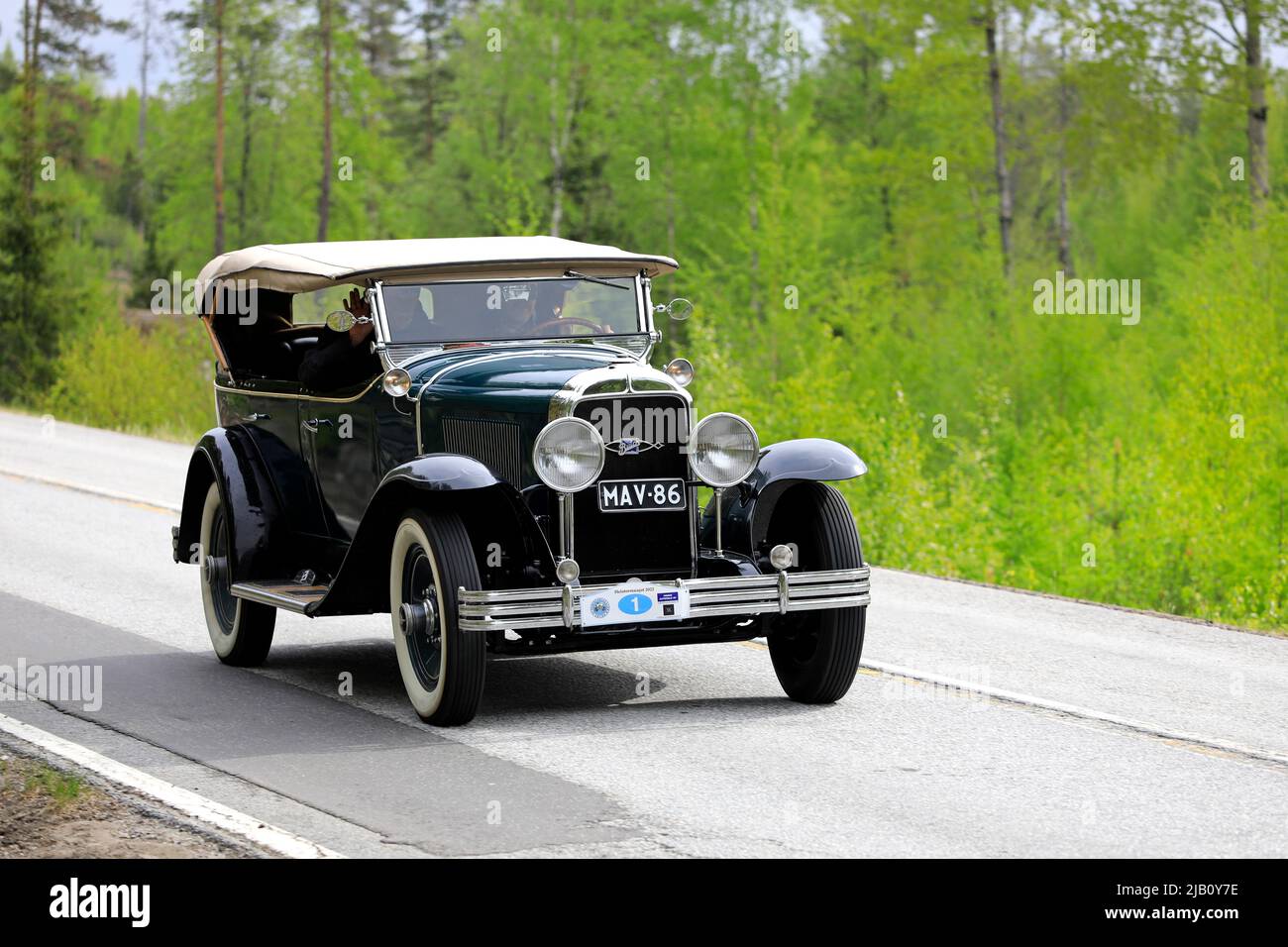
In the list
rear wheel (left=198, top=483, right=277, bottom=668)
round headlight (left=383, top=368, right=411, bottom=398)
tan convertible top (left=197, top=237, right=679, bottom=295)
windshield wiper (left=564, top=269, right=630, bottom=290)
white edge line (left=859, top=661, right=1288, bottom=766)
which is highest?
tan convertible top (left=197, top=237, right=679, bottom=295)

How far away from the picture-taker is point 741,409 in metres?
17.8

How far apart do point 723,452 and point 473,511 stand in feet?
3.73

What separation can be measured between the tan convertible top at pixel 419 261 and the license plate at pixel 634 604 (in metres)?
2.08

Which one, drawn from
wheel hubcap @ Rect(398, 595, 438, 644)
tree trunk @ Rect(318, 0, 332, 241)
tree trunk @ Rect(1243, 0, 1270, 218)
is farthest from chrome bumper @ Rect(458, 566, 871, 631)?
tree trunk @ Rect(318, 0, 332, 241)

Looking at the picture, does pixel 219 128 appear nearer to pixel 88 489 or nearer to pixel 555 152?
pixel 555 152

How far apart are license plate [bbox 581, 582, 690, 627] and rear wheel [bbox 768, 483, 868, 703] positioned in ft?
2.39

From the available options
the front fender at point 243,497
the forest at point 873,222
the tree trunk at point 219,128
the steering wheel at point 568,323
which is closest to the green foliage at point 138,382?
the forest at point 873,222

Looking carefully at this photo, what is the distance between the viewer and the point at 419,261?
28.3 feet

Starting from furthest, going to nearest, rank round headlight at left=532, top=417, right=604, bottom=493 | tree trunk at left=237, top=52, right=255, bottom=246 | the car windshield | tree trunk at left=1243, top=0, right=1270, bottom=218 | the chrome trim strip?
tree trunk at left=237, top=52, right=255, bottom=246 < tree trunk at left=1243, top=0, right=1270, bottom=218 < the car windshield < the chrome trim strip < round headlight at left=532, top=417, right=604, bottom=493

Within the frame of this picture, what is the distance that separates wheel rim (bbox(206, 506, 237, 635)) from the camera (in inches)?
366

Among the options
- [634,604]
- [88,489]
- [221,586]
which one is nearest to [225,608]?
[221,586]

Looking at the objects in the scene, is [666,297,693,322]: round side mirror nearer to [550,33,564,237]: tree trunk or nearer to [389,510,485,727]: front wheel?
[389,510,485,727]: front wheel

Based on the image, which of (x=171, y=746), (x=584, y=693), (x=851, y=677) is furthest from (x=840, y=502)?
(x=171, y=746)
